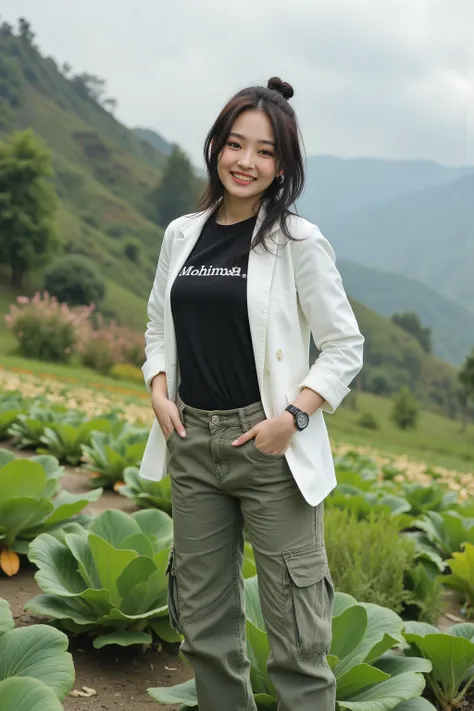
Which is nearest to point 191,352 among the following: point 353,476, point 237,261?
point 237,261

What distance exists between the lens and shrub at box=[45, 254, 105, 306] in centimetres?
4862

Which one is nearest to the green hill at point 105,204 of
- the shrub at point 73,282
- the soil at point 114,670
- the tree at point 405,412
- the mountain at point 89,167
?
the mountain at point 89,167

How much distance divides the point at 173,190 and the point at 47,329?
76481 mm

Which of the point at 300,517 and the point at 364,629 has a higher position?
the point at 300,517

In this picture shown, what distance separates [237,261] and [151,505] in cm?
302

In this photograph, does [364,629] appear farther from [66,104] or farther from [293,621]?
[66,104]

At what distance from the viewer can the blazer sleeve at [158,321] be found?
2.59 m

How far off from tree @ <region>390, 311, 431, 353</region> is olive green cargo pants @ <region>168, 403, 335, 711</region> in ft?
341

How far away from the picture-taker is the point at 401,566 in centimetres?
394

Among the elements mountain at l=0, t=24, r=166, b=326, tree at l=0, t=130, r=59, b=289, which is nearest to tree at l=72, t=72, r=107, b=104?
mountain at l=0, t=24, r=166, b=326

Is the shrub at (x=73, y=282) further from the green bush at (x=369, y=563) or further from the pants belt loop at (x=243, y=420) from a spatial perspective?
the pants belt loop at (x=243, y=420)

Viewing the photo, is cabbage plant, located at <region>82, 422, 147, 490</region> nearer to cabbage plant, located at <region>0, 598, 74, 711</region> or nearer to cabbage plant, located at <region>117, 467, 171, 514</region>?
cabbage plant, located at <region>117, 467, 171, 514</region>

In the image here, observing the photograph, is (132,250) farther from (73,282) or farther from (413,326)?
(413,326)

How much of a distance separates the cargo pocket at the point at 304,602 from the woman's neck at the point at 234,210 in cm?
98
